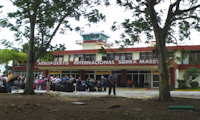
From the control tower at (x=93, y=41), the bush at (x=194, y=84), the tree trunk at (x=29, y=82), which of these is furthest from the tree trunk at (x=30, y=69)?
the control tower at (x=93, y=41)

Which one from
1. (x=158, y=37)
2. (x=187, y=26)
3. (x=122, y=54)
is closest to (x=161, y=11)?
(x=187, y=26)

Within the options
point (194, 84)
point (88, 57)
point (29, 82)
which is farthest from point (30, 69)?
point (88, 57)

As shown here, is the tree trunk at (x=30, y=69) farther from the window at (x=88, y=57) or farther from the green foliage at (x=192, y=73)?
the window at (x=88, y=57)

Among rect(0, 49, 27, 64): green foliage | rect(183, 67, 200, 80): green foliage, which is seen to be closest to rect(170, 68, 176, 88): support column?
rect(183, 67, 200, 80): green foliage

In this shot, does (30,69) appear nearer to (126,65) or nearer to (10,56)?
(126,65)

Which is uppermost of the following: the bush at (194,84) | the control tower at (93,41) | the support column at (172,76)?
the control tower at (93,41)

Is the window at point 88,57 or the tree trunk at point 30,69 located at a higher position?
the window at point 88,57

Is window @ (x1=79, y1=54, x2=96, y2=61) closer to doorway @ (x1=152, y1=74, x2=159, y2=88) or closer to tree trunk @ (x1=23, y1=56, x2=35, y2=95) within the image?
doorway @ (x1=152, y1=74, x2=159, y2=88)

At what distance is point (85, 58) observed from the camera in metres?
34.1

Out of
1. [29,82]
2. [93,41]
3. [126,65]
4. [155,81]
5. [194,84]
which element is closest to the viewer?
[29,82]

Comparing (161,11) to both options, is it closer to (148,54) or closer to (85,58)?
(148,54)

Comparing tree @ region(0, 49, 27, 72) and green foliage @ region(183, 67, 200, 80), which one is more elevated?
tree @ region(0, 49, 27, 72)

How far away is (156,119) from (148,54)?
26.0 m

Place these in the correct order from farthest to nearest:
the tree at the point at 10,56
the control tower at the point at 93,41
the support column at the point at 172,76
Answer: the control tower at the point at 93,41 → the tree at the point at 10,56 → the support column at the point at 172,76
